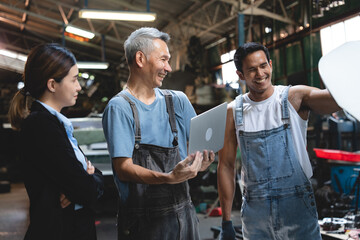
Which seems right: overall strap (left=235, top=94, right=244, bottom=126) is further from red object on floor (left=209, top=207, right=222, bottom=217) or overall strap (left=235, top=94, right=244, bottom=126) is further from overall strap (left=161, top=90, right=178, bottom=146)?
red object on floor (left=209, top=207, right=222, bottom=217)

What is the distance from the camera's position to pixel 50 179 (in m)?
1.26

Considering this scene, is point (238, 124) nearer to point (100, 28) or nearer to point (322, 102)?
point (322, 102)

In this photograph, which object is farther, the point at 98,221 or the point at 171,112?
the point at 98,221

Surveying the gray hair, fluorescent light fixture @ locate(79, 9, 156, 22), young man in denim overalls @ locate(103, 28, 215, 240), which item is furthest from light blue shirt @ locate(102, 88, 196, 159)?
fluorescent light fixture @ locate(79, 9, 156, 22)

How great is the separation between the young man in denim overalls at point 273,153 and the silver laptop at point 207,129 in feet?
1.55

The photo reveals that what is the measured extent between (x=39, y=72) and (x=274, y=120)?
1200 mm

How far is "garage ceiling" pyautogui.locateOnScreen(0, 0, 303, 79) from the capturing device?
970 cm

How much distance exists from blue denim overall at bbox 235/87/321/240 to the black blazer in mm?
909

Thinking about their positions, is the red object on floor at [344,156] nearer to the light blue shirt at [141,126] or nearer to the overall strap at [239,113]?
the overall strap at [239,113]

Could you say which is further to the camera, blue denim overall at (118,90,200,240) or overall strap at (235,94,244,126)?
overall strap at (235,94,244,126)

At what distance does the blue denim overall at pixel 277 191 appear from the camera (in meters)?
1.71

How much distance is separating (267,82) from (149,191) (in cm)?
91

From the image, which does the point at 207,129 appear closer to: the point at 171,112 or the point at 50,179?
the point at 171,112

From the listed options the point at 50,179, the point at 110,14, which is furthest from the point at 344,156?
the point at 110,14
